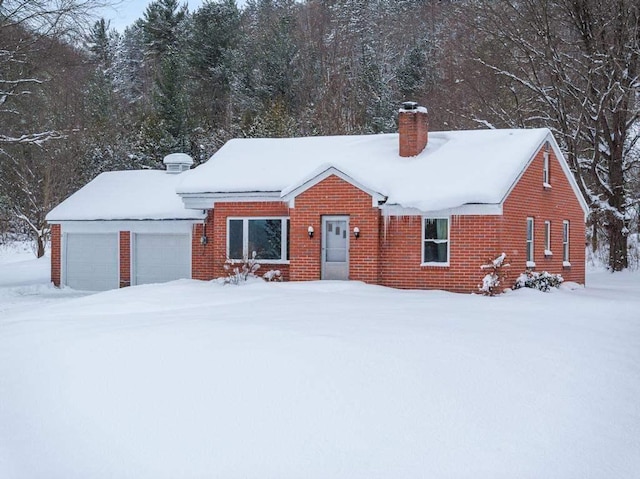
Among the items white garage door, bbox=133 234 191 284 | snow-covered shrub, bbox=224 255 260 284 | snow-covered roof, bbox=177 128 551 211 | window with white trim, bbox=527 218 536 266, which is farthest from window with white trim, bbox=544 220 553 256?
white garage door, bbox=133 234 191 284

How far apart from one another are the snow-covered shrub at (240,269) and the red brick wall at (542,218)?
7.05m

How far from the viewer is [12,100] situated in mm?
30703

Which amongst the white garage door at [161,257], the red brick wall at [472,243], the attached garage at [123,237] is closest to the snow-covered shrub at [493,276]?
the red brick wall at [472,243]

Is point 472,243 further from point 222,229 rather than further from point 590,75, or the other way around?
point 590,75

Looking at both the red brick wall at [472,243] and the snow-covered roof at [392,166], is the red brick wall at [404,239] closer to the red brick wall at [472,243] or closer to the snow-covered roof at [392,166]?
the red brick wall at [472,243]

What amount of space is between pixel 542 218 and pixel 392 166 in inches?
179

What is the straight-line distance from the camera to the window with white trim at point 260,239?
2345 centimetres

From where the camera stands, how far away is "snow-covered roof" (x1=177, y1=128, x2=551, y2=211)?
20797 millimetres

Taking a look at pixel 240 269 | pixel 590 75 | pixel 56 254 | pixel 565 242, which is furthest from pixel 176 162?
pixel 590 75

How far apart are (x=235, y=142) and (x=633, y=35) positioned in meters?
15.3

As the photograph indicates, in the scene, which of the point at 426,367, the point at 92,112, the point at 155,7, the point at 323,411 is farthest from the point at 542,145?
the point at 155,7

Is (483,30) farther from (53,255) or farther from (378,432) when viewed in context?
(378,432)

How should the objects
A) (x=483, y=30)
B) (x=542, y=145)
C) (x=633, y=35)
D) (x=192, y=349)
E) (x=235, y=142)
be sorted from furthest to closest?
(x=483, y=30) < (x=633, y=35) < (x=235, y=142) < (x=542, y=145) < (x=192, y=349)

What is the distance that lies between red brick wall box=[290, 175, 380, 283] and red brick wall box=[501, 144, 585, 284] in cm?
338
